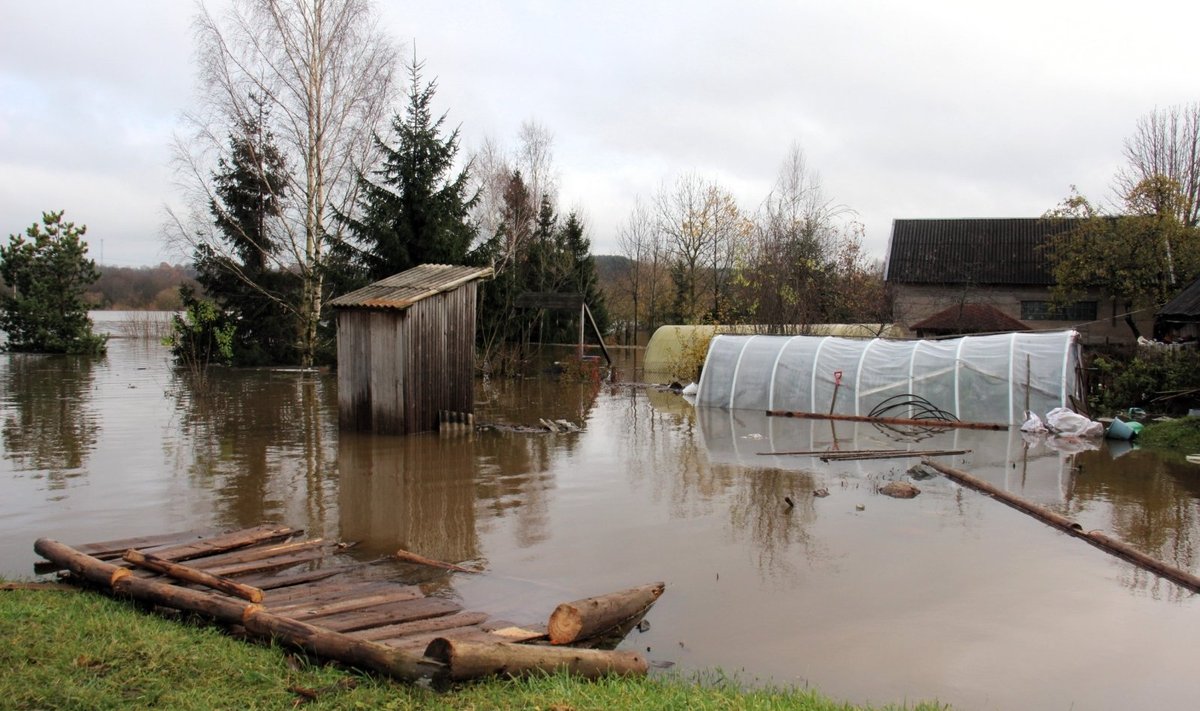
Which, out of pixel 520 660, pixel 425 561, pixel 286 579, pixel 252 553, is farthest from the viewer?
pixel 425 561

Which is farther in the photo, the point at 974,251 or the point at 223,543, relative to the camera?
the point at 974,251

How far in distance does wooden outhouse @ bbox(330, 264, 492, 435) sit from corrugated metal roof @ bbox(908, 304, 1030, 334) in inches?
785

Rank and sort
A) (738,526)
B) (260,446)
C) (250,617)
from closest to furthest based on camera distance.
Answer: (250,617) → (738,526) → (260,446)

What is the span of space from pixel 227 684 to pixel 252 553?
3038mm

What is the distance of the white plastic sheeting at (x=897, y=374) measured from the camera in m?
18.2

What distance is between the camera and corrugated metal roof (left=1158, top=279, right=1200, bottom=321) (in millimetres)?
19281

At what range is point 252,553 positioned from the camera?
305 inches


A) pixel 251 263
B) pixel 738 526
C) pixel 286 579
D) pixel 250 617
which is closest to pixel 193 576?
pixel 286 579

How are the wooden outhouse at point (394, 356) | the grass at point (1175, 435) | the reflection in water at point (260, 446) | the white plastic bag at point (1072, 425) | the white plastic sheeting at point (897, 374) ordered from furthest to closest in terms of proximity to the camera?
the white plastic sheeting at point (897, 374), the white plastic bag at point (1072, 425), the wooden outhouse at point (394, 356), the grass at point (1175, 435), the reflection in water at point (260, 446)

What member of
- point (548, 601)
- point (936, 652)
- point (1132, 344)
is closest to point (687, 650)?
point (548, 601)

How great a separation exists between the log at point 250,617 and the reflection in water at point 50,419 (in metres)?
5.28

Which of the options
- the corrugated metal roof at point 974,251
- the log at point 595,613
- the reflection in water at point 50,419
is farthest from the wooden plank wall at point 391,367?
the corrugated metal roof at point 974,251

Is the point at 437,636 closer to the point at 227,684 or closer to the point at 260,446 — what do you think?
the point at 227,684

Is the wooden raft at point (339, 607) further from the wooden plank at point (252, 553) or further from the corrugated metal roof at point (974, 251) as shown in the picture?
the corrugated metal roof at point (974, 251)
